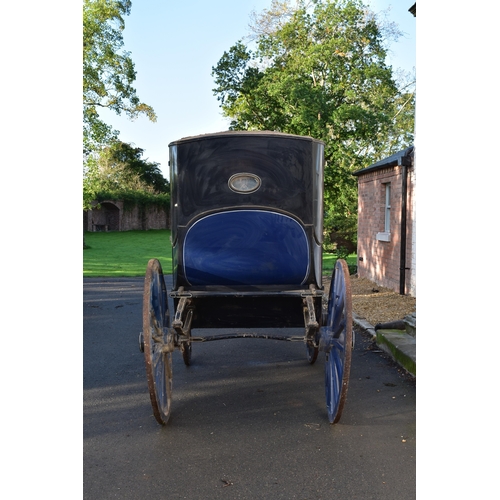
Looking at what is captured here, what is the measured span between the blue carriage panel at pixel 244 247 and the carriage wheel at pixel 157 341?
46 cm

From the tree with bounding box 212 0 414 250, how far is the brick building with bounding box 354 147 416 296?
26.9ft

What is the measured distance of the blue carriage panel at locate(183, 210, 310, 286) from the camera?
5684 mm

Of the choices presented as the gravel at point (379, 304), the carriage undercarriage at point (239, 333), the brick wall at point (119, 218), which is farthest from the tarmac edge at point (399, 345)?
the brick wall at point (119, 218)

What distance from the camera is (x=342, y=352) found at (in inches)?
192

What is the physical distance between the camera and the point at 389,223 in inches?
575

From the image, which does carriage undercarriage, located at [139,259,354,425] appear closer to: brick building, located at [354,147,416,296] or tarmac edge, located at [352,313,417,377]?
tarmac edge, located at [352,313,417,377]

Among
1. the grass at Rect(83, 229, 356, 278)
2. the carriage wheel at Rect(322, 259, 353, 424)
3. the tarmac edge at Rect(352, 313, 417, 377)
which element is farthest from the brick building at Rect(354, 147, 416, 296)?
the carriage wheel at Rect(322, 259, 353, 424)

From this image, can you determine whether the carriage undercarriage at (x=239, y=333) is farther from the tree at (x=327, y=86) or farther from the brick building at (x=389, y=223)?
the tree at (x=327, y=86)

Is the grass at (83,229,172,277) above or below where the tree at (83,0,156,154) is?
below

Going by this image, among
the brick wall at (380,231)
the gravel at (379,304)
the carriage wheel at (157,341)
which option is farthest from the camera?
the brick wall at (380,231)

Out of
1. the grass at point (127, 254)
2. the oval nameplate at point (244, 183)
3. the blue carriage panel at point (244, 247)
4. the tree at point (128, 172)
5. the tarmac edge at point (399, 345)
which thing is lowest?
the tarmac edge at point (399, 345)

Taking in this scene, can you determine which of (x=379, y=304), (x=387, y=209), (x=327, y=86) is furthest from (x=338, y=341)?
(x=327, y=86)

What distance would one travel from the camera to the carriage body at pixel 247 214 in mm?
5629

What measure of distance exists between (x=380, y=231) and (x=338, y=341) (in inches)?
406
